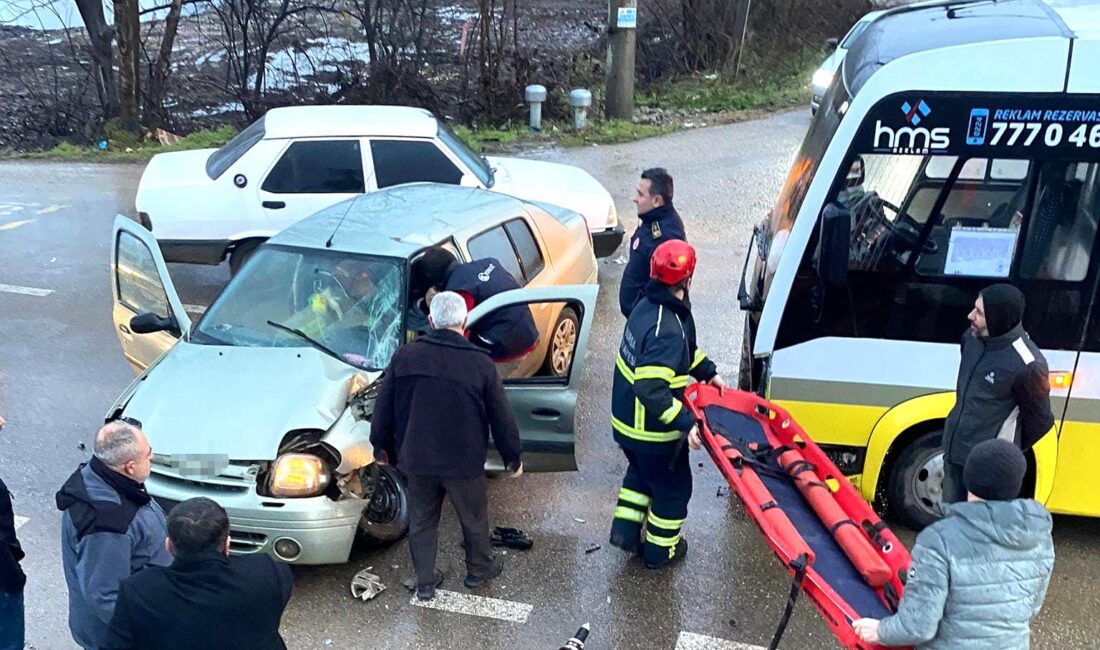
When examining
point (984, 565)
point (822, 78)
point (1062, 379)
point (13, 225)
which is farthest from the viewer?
point (822, 78)

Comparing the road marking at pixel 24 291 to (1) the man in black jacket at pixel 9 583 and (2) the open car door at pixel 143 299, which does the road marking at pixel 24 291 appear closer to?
(2) the open car door at pixel 143 299

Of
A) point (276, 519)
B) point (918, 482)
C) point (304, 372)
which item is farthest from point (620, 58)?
point (276, 519)

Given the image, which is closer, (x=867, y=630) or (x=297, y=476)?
(x=867, y=630)

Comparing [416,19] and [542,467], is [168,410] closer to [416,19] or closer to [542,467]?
[542,467]

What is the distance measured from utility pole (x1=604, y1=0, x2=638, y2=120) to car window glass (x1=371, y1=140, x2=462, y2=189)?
23.4 ft

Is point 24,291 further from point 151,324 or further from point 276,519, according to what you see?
point 276,519

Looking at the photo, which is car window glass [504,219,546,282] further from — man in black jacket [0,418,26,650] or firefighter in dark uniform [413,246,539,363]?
man in black jacket [0,418,26,650]

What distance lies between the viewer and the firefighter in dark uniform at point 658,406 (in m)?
4.46

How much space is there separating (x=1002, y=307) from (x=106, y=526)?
11.9ft

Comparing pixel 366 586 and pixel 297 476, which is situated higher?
pixel 297 476

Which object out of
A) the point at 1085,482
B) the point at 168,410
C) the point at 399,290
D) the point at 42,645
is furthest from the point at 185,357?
the point at 1085,482

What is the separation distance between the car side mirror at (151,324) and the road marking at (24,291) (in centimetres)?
442

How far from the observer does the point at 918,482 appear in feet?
17.0

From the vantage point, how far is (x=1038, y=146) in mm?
4512
